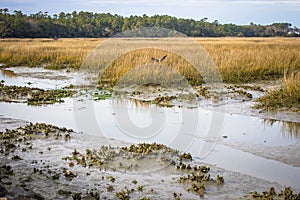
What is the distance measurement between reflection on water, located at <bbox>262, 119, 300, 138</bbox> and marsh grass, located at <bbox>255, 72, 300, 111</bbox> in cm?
122

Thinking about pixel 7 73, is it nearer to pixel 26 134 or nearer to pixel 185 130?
pixel 26 134

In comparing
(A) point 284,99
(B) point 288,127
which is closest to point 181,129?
(B) point 288,127

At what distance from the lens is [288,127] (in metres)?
11.0

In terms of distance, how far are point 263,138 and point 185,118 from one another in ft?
9.05

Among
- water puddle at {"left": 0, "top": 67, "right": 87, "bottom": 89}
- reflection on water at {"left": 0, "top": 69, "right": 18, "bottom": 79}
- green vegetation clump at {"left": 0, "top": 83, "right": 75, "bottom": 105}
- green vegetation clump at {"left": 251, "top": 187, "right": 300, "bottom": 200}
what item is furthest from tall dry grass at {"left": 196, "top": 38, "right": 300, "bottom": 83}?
green vegetation clump at {"left": 251, "top": 187, "right": 300, "bottom": 200}

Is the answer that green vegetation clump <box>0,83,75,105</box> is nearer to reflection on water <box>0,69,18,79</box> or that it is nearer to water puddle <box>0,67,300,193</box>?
water puddle <box>0,67,300,193</box>

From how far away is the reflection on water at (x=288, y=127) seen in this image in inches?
409

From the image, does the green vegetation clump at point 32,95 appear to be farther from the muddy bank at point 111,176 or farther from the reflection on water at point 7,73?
the muddy bank at point 111,176

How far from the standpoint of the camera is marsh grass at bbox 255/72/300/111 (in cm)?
1302

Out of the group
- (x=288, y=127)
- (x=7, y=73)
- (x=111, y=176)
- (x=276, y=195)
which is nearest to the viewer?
(x=276, y=195)

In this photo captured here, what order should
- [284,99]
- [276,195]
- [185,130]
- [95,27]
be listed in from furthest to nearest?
[95,27] < [284,99] < [185,130] < [276,195]

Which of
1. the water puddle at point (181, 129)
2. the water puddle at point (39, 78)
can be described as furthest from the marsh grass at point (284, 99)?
the water puddle at point (39, 78)

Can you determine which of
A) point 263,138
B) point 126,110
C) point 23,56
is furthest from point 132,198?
point 23,56

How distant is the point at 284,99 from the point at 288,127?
263 centimetres
